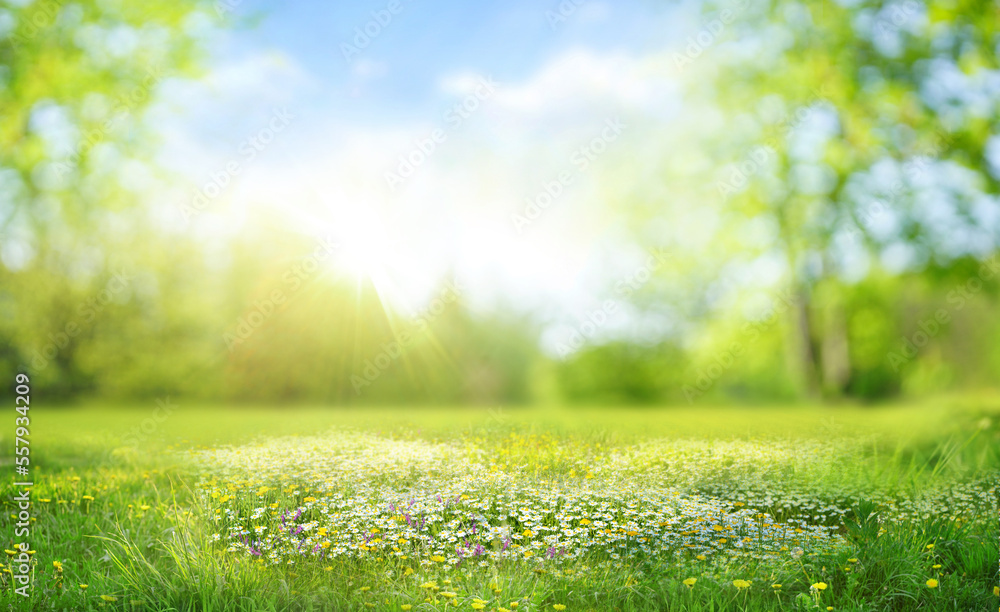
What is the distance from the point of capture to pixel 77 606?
3748 millimetres

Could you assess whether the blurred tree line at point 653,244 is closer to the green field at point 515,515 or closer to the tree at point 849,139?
the tree at point 849,139

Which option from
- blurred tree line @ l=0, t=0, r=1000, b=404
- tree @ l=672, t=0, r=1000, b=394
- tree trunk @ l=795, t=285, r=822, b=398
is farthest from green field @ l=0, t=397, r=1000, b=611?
tree trunk @ l=795, t=285, r=822, b=398

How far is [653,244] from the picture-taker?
411 inches

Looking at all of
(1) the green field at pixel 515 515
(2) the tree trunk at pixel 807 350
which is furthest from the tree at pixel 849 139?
(1) the green field at pixel 515 515

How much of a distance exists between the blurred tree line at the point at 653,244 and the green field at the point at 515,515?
5.61 feet

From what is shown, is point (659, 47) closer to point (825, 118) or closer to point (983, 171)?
point (825, 118)

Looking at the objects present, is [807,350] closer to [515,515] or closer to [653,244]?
[653,244]

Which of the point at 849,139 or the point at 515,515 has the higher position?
the point at 849,139

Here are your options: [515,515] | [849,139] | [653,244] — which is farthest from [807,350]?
[515,515]

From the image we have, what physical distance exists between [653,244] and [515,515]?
713cm

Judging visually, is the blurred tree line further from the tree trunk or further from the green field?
the green field

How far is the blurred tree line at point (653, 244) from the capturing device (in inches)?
297

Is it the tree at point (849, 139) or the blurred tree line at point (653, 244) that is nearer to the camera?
the blurred tree line at point (653, 244)

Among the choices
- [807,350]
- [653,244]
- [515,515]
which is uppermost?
[653,244]
